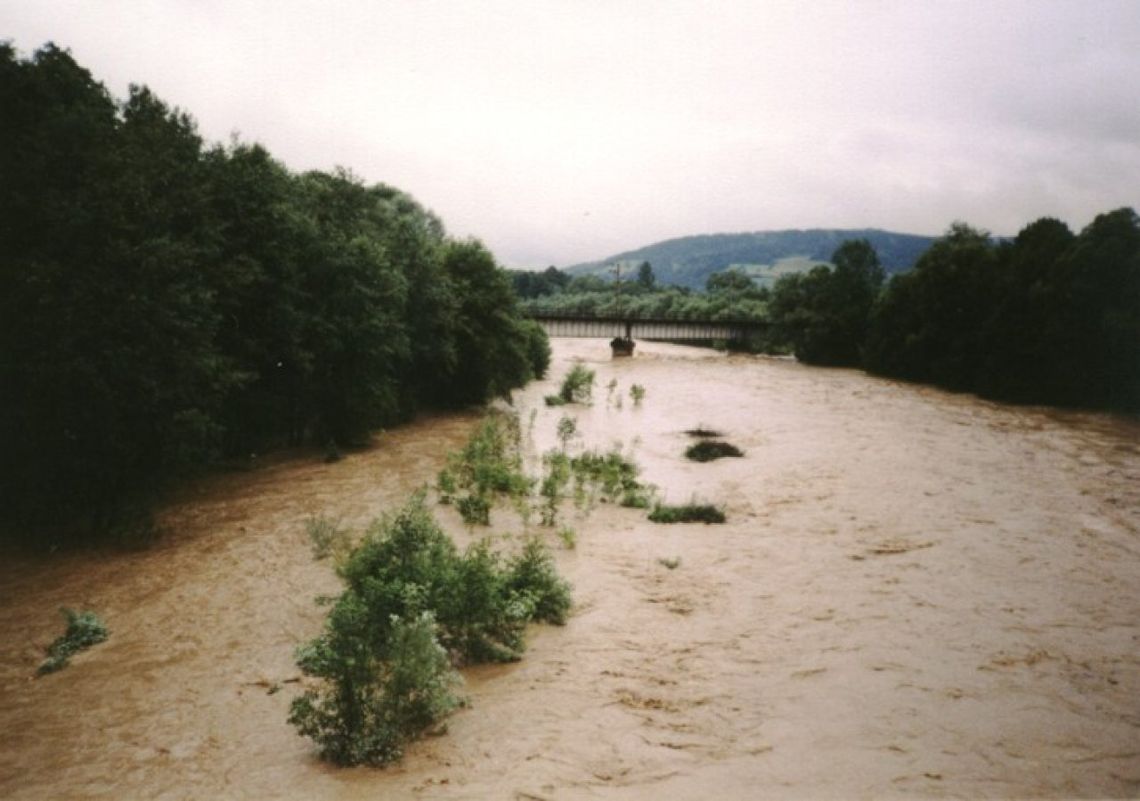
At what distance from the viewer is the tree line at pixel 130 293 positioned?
15391mm

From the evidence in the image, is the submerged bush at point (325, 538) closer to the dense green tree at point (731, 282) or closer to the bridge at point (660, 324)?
the bridge at point (660, 324)

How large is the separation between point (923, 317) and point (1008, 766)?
6047 centimetres

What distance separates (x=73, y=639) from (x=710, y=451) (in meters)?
22.3

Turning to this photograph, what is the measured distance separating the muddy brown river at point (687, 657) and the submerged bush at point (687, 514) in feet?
1.54

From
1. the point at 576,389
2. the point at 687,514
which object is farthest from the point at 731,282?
the point at 687,514

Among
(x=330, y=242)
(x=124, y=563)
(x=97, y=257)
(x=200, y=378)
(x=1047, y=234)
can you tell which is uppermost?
(x=1047, y=234)

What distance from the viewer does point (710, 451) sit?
2875cm

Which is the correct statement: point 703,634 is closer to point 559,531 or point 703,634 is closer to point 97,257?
point 559,531

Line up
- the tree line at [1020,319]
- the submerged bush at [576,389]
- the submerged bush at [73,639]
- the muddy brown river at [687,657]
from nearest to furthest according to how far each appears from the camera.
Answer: the muddy brown river at [687,657]
the submerged bush at [73,639]
the tree line at [1020,319]
the submerged bush at [576,389]

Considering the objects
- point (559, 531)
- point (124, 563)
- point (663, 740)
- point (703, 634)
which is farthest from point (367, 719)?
point (124, 563)

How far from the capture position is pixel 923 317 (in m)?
61.4

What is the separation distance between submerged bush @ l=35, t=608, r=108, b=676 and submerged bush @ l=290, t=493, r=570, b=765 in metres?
4.56

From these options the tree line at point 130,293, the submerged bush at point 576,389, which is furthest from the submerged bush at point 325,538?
the submerged bush at point 576,389

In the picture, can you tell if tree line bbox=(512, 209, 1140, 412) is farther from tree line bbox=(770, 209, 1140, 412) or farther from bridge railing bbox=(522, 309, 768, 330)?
bridge railing bbox=(522, 309, 768, 330)
